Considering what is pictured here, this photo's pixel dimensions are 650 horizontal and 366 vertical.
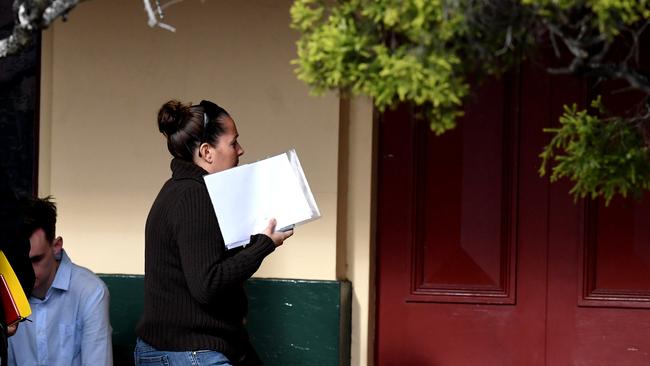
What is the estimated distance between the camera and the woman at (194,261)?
5035 millimetres

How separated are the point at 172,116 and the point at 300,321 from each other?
1.69m

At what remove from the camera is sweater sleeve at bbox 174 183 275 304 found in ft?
16.4

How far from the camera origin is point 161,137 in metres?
6.77

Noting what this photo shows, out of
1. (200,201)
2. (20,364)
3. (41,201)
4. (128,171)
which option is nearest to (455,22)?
(200,201)

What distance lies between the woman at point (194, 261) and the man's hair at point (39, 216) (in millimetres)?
558

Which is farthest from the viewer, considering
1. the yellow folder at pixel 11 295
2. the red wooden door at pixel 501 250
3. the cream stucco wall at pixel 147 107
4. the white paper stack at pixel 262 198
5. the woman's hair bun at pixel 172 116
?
the cream stucco wall at pixel 147 107

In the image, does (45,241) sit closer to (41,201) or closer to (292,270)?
(41,201)

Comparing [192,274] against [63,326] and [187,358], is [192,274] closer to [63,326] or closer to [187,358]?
[187,358]

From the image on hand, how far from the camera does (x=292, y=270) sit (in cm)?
661

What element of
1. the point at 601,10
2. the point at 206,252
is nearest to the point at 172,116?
the point at 206,252

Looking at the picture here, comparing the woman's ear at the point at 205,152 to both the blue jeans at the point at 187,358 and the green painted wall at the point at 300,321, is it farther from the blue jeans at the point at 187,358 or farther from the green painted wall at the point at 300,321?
the green painted wall at the point at 300,321

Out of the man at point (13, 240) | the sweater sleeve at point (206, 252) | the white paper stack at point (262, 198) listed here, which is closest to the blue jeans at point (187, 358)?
the sweater sleeve at point (206, 252)

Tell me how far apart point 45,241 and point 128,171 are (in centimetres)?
121

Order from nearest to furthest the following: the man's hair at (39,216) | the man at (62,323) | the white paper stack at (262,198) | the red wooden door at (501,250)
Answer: the white paper stack at (262,198), the man's hair at (39,216), the man at (62,323), the red wooden door at (501,250)
